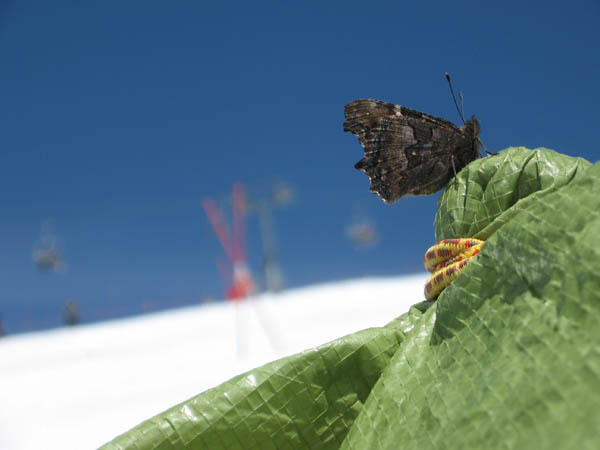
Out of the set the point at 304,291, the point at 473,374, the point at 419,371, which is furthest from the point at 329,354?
the point at 304,291

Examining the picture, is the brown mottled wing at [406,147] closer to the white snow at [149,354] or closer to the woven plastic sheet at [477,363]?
the woven plastic sheet at [477,363]

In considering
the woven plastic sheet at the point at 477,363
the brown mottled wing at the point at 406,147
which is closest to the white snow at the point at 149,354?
the woven plastic sheet at the point at 477,363

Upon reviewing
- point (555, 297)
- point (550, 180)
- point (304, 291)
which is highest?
point (304, 291)

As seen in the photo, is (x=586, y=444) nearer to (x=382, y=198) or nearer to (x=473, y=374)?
(x=473, y=374)

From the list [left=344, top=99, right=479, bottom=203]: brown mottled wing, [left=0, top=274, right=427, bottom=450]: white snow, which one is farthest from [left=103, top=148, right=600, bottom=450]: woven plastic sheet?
[left=0, top=274, right=427, bottom=450]: white snow

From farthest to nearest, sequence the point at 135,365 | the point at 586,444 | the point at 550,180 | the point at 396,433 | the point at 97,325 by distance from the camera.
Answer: the point at 97,325, the point at 135,365, the point at 550,180, the point at 396,433, the point at 586,444

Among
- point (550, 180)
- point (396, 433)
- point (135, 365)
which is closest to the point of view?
point (396, 433)

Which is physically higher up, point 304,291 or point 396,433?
point 304,291
